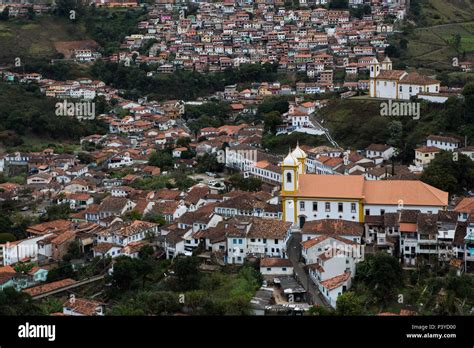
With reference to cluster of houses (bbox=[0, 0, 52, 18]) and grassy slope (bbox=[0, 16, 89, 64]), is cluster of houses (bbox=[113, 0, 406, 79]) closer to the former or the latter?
grassy slope (bbox=[0, 16, 89, 64])

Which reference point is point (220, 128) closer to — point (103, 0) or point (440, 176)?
point (440, 176)

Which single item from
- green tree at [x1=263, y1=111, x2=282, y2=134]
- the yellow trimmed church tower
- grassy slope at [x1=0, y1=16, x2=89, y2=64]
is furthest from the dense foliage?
the yellow trimmed church tower

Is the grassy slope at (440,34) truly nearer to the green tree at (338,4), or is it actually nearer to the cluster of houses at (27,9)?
the green tree at (338,4)

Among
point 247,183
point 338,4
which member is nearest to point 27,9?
point 338,4

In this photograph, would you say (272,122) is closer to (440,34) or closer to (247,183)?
(247,183)
